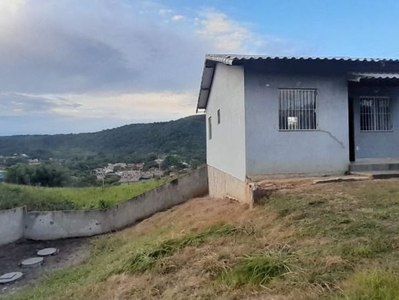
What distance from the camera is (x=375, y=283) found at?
3609mm

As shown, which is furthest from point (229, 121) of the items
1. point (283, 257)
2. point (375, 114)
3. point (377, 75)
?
point (283, 257)

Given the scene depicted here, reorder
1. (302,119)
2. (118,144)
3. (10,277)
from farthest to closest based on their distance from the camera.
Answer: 1. (118,144)
2. (302,119)
3. (10,277)

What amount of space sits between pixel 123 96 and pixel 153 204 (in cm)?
1107

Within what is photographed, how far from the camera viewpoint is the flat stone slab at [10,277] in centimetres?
966

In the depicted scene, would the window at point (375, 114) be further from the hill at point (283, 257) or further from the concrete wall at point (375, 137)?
the hill at point (283, 257)

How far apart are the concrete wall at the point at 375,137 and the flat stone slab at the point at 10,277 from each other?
34.6 feet

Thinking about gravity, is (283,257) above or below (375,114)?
below

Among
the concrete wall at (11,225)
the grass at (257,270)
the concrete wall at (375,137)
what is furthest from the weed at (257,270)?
the concrete wall at (11,225)

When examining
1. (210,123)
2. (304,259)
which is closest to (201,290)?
(304,259)

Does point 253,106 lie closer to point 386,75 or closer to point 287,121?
point 287,121

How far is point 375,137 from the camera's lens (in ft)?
37.0

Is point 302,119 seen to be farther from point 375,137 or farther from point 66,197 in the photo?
point 66,197

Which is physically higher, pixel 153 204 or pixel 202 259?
pixel 202 259

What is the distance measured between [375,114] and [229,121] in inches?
182
